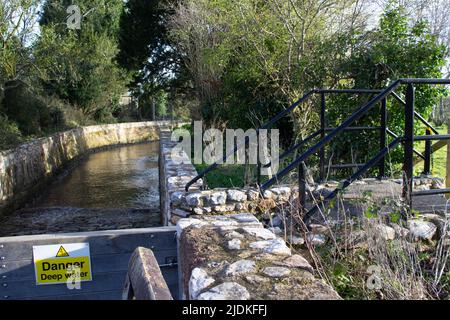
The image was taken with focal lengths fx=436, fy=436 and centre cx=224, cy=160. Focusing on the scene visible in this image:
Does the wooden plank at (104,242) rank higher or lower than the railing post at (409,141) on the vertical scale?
lower

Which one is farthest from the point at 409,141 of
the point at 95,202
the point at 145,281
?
the point at 95,202

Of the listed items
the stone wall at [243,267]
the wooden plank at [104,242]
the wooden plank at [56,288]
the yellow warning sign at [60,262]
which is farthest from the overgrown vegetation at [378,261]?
the yellow warning sign at [60,262]

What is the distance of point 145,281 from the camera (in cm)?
214

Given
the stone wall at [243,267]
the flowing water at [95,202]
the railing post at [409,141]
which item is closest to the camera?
the stone wall at [243,267]

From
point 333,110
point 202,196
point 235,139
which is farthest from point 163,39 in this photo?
point 202,196

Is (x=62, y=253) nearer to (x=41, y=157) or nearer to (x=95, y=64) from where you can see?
(x=41, y=157)

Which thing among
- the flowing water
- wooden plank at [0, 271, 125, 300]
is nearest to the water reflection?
the flowing water

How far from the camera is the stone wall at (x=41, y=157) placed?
11.1 metres

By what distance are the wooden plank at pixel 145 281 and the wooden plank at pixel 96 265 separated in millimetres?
1552

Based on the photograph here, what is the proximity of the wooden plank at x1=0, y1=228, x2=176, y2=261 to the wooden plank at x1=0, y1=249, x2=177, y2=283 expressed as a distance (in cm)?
4

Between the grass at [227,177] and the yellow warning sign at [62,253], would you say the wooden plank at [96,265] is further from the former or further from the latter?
the grass at [227,177]

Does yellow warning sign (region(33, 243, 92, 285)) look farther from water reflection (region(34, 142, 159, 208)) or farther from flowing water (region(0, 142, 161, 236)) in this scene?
water reflection (region(34, 142, 159, 208))

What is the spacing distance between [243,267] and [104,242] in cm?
184

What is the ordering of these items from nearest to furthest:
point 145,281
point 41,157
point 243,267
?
point 145,281 → point 243,267 → point 41,157
